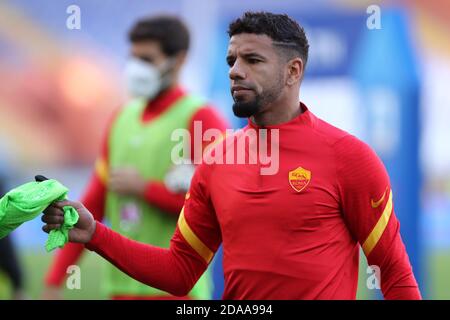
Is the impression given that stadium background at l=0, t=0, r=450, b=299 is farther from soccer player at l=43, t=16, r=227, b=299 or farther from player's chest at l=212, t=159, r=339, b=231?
player's chest at l=212, t=159, r=339, b=231

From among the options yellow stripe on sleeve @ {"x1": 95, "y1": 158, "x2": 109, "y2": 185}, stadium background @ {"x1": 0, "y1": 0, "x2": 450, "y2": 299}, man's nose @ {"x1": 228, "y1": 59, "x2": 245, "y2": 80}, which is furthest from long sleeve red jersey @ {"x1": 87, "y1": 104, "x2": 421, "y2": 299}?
stadium background @ {"x1": 0, "y1": 0, "x2": 450, "y2": 299}

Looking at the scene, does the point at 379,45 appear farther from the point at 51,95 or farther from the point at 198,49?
the point at 51,95

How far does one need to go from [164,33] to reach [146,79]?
286 mm

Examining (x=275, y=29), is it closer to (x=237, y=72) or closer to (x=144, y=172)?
(x=237, y=72)

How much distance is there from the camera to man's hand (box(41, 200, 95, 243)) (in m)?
3.71

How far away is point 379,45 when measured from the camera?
28.5 ft

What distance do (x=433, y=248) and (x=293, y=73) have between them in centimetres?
1035

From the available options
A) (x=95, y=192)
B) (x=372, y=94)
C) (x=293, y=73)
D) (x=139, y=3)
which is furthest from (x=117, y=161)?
(x=139, y=3)

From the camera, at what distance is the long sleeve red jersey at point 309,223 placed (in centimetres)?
373

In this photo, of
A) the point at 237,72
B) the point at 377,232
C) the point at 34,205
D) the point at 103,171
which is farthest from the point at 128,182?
the point at 377,232

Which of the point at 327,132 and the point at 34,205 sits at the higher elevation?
the point at 327,132

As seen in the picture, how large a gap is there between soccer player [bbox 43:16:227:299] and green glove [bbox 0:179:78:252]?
184cm

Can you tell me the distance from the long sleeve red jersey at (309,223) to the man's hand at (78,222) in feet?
0.17

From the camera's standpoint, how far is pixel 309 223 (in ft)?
12.3
